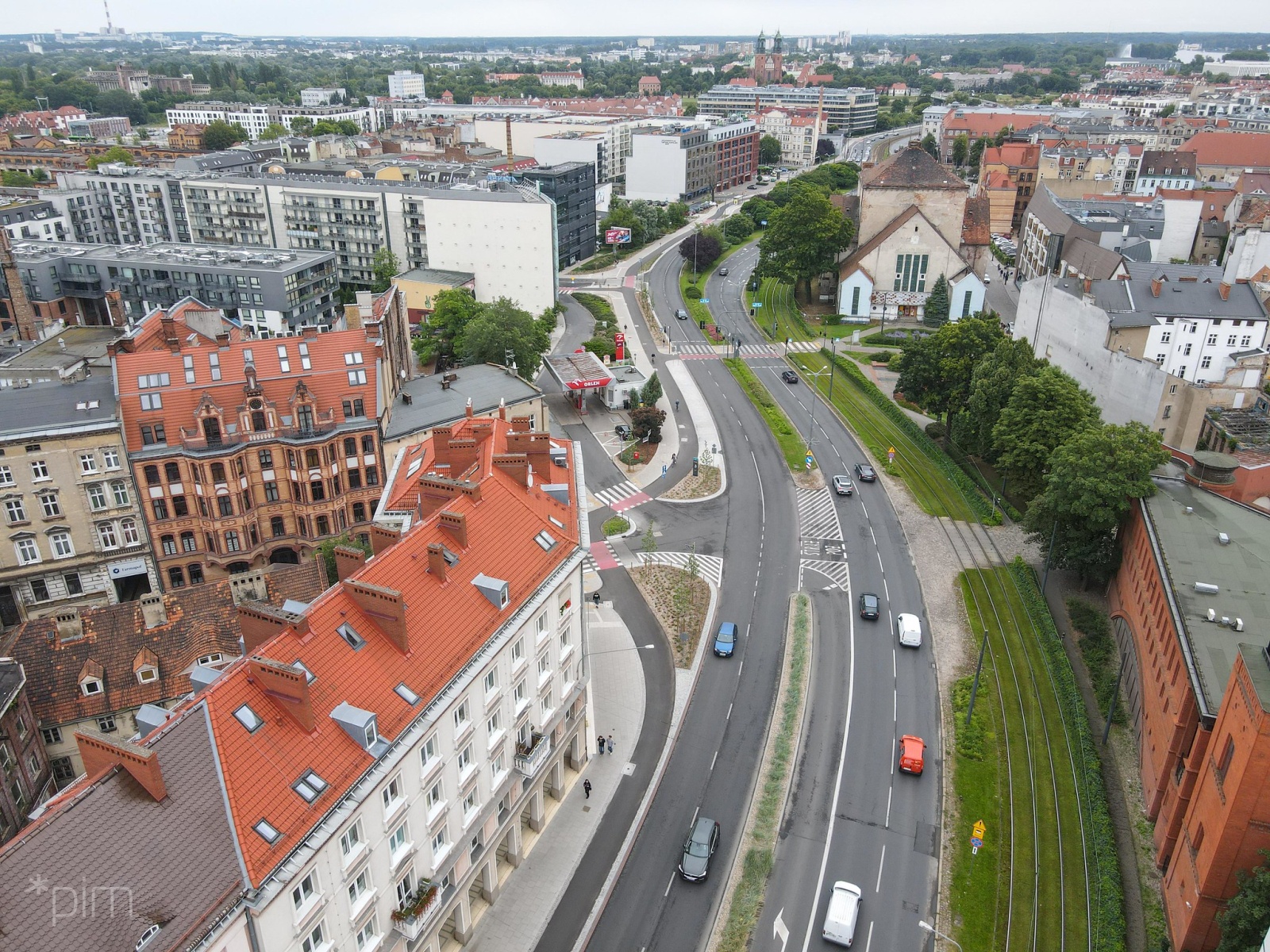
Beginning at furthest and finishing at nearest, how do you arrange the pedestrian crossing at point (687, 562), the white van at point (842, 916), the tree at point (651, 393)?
the tree at point (651, 393) < the pedestrian crossing at point (687, 562) < the white van at point (842, 916)

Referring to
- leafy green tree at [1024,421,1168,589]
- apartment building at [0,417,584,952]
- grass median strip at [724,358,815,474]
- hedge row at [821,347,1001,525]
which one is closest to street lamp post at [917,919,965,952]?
apartment building at [0,417,584,952]

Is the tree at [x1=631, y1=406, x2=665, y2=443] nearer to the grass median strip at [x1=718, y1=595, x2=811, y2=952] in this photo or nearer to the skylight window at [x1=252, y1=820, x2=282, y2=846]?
the grass median strip at [x1=718, y1=595, x2=811, y2=952]

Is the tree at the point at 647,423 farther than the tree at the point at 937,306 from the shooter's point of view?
No

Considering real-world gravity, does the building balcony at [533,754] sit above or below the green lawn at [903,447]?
above

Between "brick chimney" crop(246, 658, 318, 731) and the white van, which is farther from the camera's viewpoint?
the white van

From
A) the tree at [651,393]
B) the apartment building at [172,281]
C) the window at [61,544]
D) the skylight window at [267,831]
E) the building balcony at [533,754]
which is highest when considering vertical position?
the skylight window at [267,831]

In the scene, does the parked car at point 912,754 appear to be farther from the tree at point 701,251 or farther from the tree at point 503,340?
the tree at point 701,251

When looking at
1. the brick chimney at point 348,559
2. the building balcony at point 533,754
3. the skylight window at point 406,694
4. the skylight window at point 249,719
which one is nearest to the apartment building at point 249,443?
the brick chimney at point 348,559
